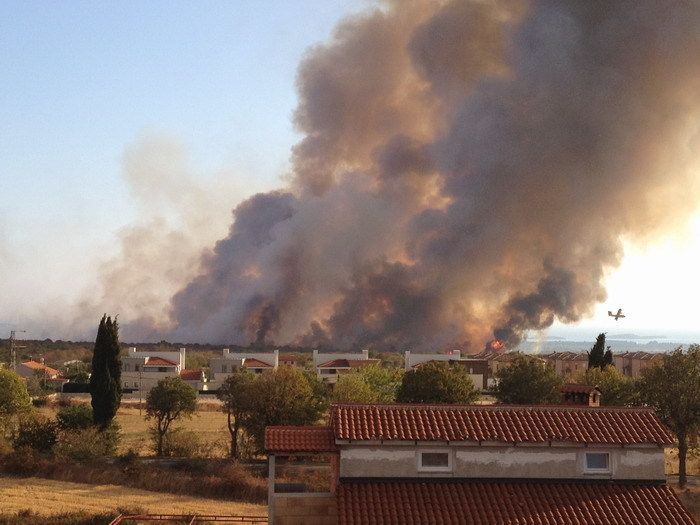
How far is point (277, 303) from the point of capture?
11081cm

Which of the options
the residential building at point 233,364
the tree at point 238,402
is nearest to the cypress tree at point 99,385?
the tree at point 238,402

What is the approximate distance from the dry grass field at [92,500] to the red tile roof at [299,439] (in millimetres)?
8385

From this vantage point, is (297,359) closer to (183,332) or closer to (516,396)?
(183,332)

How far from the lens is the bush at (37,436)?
36594mm

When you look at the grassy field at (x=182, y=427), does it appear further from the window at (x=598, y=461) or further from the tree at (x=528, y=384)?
the window at (x=598, y=461)

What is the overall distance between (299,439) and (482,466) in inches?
155

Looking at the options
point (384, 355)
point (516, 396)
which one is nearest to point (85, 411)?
point (516, 396)

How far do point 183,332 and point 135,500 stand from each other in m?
89.9

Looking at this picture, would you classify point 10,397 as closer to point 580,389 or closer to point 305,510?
point 580,389

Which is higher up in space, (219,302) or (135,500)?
(219,302)

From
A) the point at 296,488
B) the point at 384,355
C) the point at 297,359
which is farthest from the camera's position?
the point at 384,355

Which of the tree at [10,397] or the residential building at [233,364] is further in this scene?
the residential building at [233,364]

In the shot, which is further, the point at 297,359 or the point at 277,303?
the point at 277,303

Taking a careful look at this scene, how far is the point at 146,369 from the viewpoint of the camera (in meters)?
75.2
